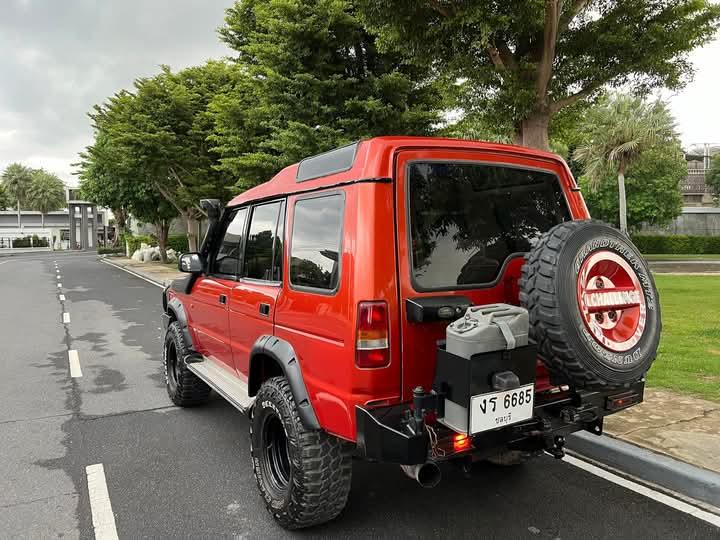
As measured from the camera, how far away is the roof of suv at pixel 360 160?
269cm

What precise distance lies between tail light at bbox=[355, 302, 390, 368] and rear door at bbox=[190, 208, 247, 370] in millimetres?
1772

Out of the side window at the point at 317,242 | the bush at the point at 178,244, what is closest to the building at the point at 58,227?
the bush at the point at 178,244

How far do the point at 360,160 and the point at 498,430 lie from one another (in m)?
1.47

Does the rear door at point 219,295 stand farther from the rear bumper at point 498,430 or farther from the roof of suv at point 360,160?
the rear bumper at point 498,430

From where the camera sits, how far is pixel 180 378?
5.20m

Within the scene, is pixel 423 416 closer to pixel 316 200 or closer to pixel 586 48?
pixel 316 200

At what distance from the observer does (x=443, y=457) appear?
252 centimetres

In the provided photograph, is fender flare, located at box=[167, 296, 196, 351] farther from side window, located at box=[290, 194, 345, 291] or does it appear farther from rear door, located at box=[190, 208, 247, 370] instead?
side window, located at box=[290, 194, 345, 291]

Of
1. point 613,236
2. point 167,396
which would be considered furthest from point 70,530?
point 613,236

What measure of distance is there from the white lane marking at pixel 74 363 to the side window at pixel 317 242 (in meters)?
4.98

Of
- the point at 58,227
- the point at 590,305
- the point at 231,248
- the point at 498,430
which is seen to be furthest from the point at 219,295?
the point at 58,227

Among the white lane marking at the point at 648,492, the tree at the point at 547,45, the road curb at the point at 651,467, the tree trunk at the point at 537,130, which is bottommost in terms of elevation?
the white lane marking at the point at 648,492

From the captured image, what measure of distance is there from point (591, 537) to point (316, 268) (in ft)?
6.91

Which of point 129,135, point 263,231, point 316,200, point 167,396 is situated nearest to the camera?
point 316,200
